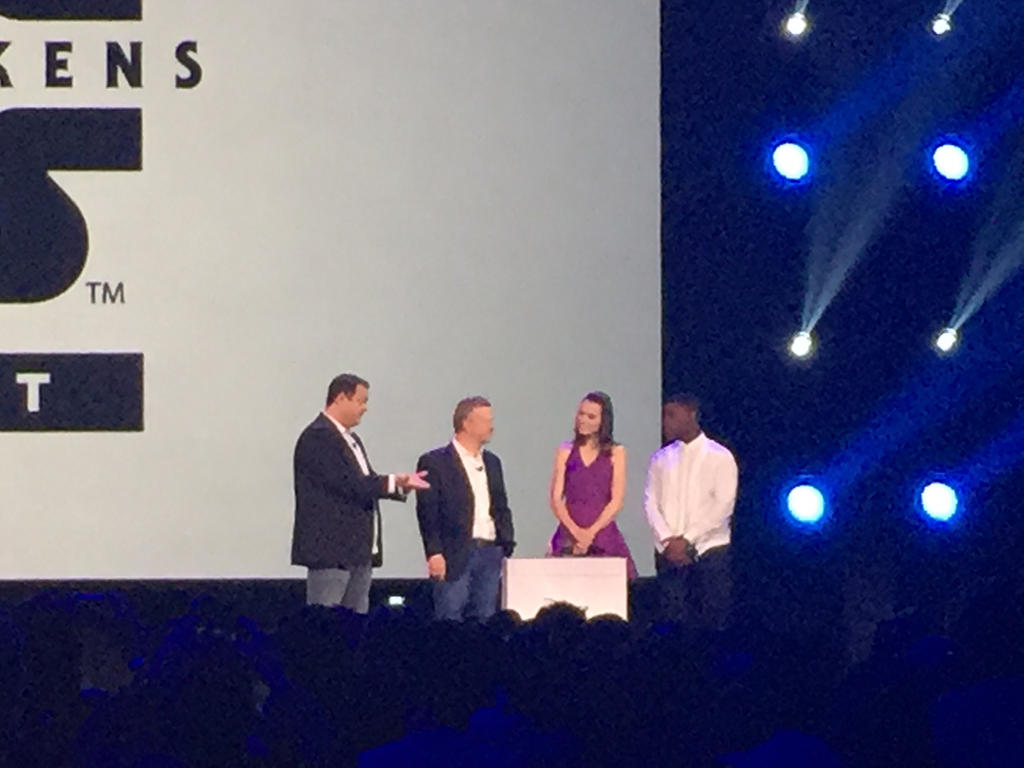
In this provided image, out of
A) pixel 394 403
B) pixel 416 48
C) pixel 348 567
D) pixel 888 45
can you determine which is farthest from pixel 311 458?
pixel 888 45

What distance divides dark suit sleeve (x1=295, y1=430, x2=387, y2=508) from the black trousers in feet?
5.15

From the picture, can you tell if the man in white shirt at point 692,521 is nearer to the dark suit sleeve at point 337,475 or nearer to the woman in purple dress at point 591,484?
the woman in purple dress at point 591,484

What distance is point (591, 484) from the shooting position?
28.3ft

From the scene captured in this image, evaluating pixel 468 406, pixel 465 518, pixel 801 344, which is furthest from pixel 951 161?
pixel 465 518

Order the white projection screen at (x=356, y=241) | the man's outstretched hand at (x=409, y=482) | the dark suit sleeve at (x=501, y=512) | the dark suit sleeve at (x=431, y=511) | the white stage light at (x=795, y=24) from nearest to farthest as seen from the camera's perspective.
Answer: the man's outstretched hand at (x=409, y=482)
the dark suit sleeve at (x=431, y=511)
the dark suit sleeve at (x=501, y=512)
the white projection screen at (x=356, y=241)
the white stage light at (x=795, y=24)

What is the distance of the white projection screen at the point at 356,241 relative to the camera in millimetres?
9836

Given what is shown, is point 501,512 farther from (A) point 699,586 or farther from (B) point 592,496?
(A) point 699,586

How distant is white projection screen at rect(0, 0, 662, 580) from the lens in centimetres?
984

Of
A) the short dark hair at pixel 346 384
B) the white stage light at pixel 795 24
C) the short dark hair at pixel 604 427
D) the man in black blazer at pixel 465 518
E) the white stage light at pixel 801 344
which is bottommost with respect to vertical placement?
the man in black blazer at pixel 465 518

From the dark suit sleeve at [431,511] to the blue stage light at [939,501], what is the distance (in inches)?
113

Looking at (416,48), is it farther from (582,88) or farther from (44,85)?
(44,85)

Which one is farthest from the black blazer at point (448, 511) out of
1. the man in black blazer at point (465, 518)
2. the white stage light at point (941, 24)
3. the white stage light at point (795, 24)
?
the white stage light at point (941, 24)

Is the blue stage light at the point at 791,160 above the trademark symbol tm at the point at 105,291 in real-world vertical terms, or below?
above

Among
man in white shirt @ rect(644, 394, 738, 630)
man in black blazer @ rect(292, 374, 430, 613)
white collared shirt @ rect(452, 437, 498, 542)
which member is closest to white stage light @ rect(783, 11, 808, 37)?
man in white shirt @ rect(644, 394, 738, 630)
